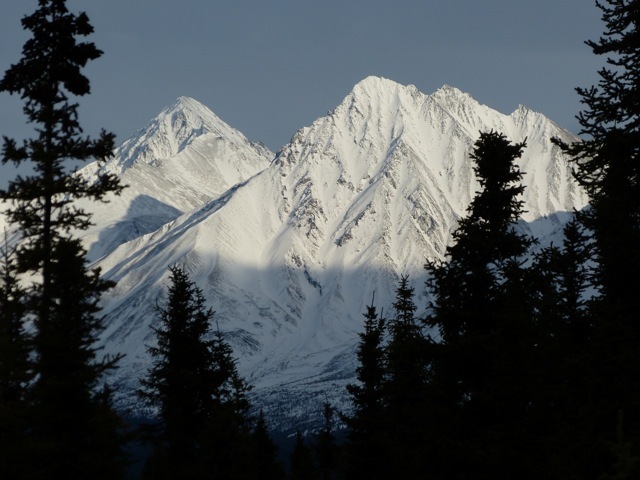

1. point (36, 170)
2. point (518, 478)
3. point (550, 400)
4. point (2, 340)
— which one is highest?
point (36, 170)

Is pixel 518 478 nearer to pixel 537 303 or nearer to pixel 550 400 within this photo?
pixel 550 400

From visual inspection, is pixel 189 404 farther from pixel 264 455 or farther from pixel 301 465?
pixel 301 465

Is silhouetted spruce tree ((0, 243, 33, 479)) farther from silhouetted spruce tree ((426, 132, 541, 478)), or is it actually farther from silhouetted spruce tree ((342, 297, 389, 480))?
silhouetted spruce tree ((342, 297, 389, 480))

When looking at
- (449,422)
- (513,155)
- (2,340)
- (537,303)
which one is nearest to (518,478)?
(449,422)

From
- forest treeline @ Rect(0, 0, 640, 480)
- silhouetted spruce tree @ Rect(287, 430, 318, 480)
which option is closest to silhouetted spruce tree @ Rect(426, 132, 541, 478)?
forest treeline @ Rect(0, 0, 640, 480)

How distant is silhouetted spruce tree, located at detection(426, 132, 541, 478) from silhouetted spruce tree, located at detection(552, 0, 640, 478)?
286 centimetres

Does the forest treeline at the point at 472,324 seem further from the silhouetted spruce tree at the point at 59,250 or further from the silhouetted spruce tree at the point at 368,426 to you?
the silhouetted spruce tree at the point at 368,426

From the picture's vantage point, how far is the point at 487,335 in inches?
1056

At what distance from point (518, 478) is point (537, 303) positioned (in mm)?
4681

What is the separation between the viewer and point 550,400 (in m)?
27.4

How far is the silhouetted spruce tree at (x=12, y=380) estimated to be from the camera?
79.7 feet

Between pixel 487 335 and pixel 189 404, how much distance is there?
13330 mm

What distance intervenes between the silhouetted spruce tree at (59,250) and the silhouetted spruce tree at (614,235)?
37.1 feet

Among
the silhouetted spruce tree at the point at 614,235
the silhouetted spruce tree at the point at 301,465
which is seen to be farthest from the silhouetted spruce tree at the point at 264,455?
the silhouetted spruce tree at the point at 614,235
